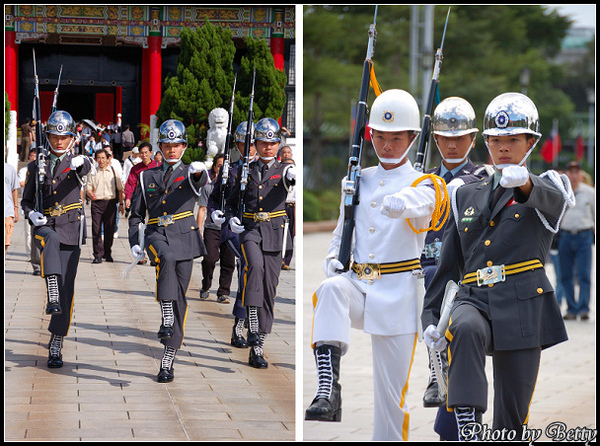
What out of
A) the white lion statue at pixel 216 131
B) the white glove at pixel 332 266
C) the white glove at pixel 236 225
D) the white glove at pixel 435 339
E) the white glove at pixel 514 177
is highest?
the white lion statue at pixel 216 131

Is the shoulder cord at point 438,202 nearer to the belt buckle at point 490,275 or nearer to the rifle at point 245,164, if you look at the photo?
the belt buckle at point 490,275

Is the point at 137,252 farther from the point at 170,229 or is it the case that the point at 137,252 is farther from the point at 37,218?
the point at 37,218

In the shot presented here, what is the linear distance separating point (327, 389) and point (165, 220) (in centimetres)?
297

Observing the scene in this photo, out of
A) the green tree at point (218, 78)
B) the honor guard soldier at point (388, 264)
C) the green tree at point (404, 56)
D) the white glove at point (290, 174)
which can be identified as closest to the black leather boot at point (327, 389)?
the honor guard soldier at point (388, 264)

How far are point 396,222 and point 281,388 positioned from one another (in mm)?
2236

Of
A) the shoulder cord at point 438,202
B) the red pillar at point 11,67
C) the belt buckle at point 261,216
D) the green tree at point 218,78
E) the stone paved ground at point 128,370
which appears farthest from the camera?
the belt buckle at point 261,216

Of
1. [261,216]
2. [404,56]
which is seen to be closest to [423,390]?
[261,216]

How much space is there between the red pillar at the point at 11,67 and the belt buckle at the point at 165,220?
123 centimetres

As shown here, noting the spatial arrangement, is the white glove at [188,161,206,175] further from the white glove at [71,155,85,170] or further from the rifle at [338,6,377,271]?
the rifle at [338,6,377,271]

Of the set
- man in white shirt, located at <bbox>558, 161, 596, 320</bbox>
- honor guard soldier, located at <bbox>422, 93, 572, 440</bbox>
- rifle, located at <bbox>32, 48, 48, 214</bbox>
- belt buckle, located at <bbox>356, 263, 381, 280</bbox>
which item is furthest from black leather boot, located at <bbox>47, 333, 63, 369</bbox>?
man in white shirt, located at <bbox>558, 161, 596, 320</bbox>

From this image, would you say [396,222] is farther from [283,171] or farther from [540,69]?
[540,69]

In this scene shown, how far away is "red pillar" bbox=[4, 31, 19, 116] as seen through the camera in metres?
5.92

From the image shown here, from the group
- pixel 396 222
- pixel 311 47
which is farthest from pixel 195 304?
pixel 311 47

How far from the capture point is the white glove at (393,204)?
14.0 feet
